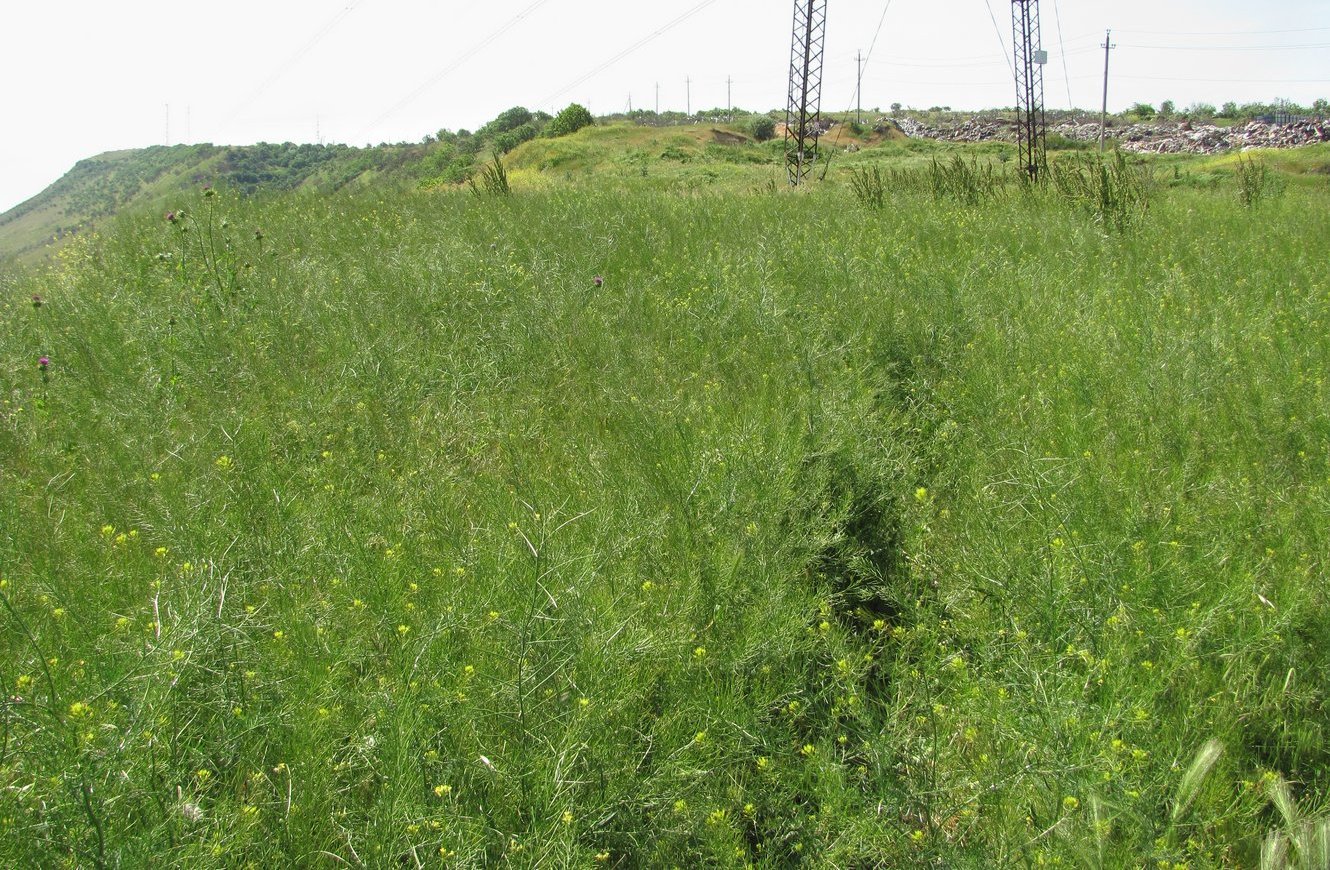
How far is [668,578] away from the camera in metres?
2.59

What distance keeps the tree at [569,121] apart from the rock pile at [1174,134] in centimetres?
2271

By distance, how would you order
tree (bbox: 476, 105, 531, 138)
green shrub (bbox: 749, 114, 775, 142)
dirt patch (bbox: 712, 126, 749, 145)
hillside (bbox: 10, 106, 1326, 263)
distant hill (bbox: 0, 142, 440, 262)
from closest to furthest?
hillside (bbox: 10, 106, 1326, 263), dirt patch (bbox: 712, 126, 749, 145), distant hill (bbox: 0, 142, 440, 262), green shrub (bbox: 749, 114, 775, 142), tree (bbox: 476, 105, 531, 138)

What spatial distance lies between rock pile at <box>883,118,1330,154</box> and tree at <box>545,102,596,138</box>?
74.5ft

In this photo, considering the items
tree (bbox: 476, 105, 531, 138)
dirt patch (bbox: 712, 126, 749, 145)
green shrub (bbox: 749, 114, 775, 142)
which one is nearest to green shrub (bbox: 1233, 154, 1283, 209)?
dirt patch (bbox: 712, 126, 749, 145)

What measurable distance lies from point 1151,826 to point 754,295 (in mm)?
3926

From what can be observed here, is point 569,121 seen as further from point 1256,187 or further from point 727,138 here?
point 1256,187

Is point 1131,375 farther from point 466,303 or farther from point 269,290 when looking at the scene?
point 269,290

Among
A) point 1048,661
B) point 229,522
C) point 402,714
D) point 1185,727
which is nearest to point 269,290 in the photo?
point 229,522

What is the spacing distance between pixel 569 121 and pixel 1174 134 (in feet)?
119

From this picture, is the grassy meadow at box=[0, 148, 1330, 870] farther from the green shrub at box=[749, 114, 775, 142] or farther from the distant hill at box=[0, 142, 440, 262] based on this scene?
the green shrub at box=[749, 114, 775, 142]

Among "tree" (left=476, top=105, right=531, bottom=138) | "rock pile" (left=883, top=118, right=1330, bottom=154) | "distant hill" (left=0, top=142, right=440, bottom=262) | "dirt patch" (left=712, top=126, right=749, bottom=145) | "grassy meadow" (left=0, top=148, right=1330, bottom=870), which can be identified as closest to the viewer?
"grassy meadow" (left=0, top=148, right=1330, bottom=870)

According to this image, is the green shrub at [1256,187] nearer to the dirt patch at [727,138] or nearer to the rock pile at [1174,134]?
the dirt patch at [727,138]

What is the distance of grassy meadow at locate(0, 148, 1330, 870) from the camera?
1.75 metres

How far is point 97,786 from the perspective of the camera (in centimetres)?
150
